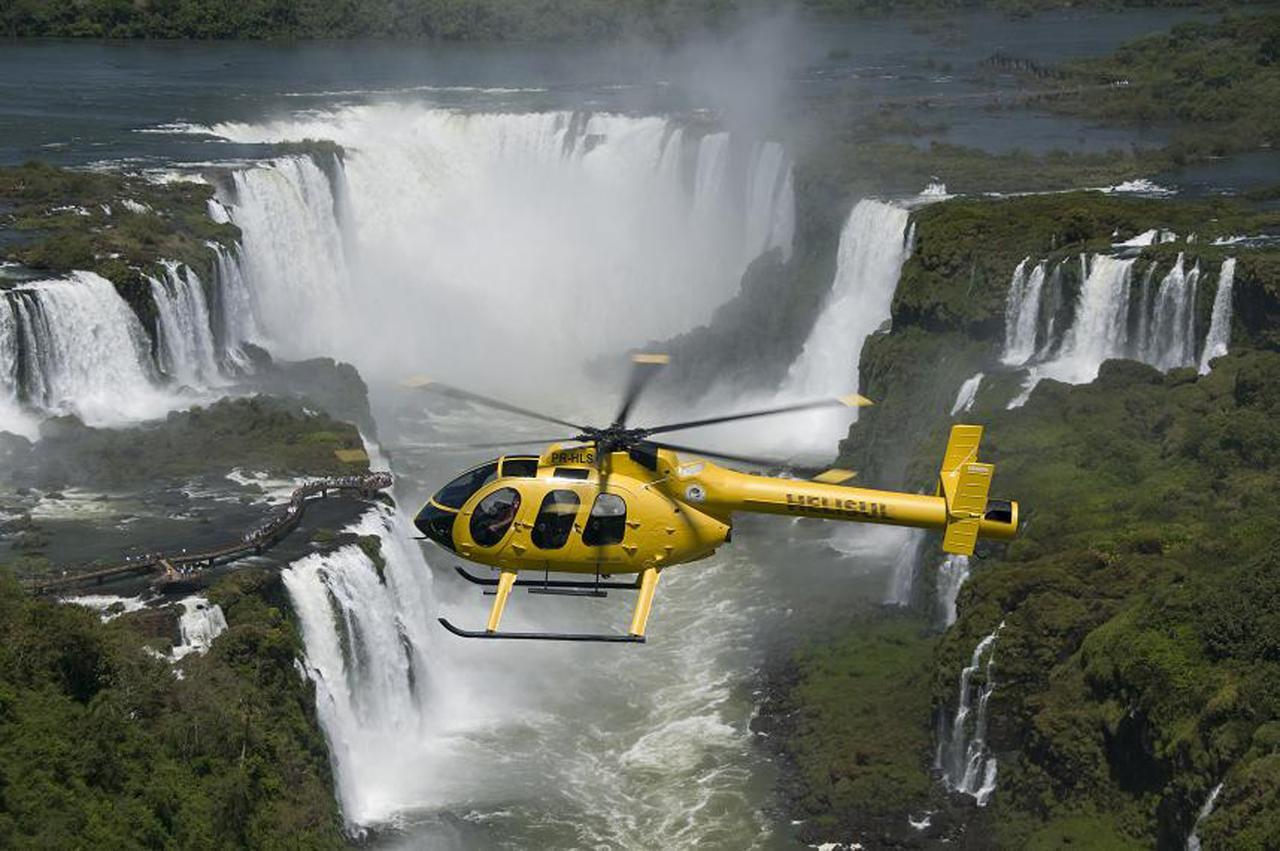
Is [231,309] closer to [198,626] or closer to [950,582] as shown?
[198,626]

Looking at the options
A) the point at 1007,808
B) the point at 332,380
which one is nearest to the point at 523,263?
the point at 332,380

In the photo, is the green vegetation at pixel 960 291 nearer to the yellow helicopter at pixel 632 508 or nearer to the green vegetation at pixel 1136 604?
the green vegetation at pixel 1136 604

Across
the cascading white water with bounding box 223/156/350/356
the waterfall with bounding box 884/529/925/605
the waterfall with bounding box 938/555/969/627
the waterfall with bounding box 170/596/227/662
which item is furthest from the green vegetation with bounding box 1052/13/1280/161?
the waterfall with bounding box 170/596/227/662

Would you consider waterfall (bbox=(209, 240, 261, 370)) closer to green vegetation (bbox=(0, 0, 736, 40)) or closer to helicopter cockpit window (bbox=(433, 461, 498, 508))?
helicopter cockpit window (bbox=(433, 461, 498, 508))

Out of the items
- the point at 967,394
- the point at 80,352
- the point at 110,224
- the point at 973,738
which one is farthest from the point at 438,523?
the point at 110,224

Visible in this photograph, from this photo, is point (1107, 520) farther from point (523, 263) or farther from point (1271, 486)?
point (523, 263)

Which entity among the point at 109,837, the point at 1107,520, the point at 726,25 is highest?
the point at 726,25
